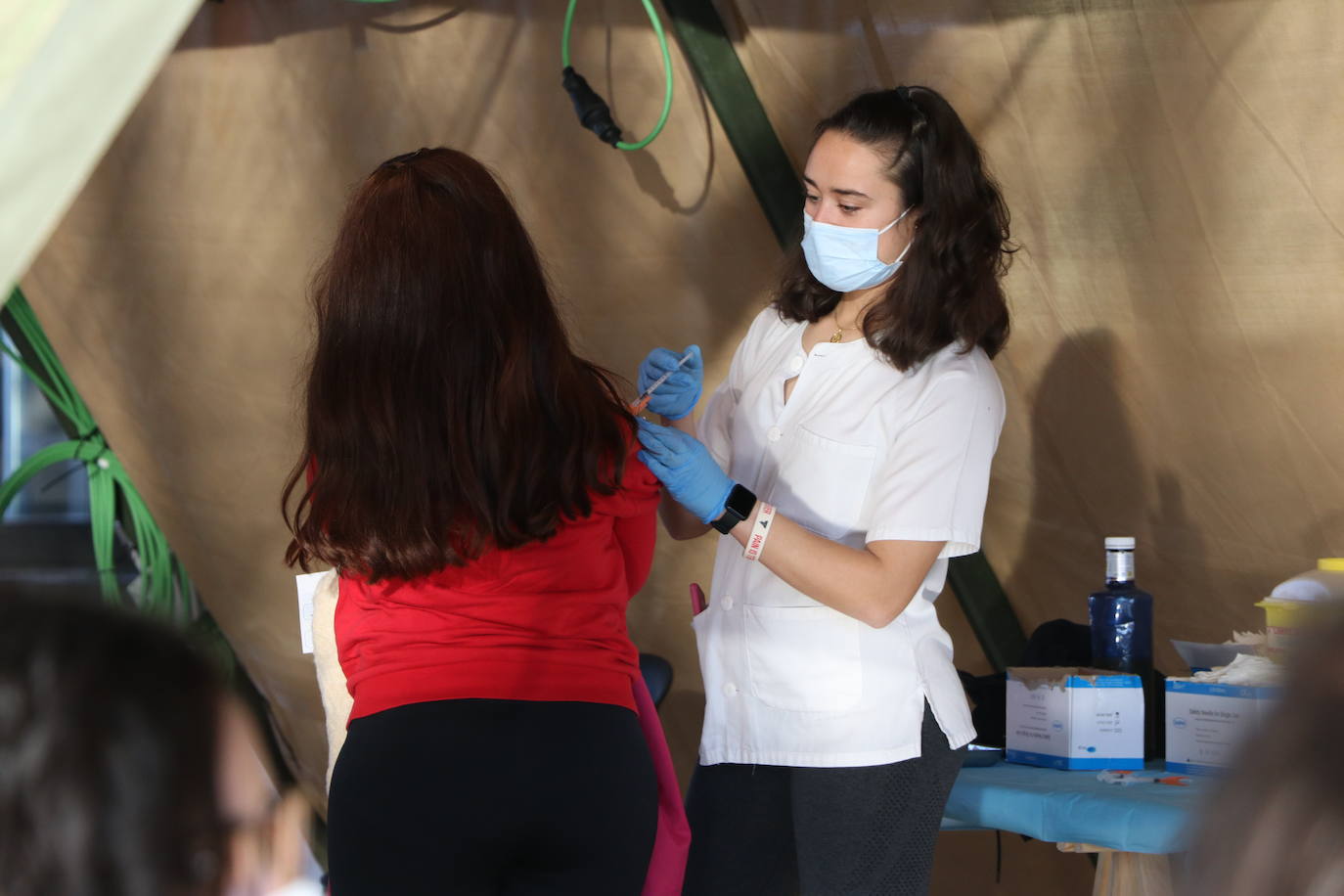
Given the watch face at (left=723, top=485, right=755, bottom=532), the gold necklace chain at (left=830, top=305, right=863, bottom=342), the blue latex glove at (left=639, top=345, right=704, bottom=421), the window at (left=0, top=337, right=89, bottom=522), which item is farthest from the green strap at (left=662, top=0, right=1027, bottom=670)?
the window at (left=0, top=337, right=89, bottom=522)

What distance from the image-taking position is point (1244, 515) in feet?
6.97

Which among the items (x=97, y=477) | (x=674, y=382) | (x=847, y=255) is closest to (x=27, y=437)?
(x=97, y=477)

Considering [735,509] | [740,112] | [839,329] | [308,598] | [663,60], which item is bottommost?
[308,598]

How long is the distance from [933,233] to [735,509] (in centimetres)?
42

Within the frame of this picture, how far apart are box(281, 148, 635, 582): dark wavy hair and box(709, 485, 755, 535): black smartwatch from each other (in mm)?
196

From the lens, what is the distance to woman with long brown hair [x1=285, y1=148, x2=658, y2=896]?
130 cm

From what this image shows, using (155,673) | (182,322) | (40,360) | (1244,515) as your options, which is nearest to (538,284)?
(155,673)

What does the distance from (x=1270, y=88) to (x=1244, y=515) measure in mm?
636

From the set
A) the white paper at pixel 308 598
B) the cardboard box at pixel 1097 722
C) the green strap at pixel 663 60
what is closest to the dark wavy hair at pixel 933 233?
the cardboard box at pixel 1097 722

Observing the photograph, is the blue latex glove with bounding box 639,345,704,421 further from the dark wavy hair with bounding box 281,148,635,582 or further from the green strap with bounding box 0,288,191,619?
the green strap with bounding box 0,288,191,619

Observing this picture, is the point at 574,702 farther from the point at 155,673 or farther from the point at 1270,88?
the point at 1270,88

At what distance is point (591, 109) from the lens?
237cm

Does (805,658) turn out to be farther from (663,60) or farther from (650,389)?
(663,60)

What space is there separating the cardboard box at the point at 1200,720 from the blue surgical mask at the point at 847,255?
70 centimetres
